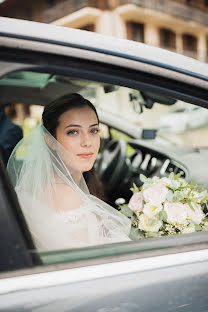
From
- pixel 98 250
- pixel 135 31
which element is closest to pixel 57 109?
pixel 98 250

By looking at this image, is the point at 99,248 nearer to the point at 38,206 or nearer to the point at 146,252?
the point at 146,252

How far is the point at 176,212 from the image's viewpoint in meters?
1.36

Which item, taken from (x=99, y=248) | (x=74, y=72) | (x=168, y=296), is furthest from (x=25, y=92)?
(x=168, y=296)

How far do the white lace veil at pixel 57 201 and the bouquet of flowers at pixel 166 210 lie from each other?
0.30ft

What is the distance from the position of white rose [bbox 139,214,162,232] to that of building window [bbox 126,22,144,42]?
18494 millimetres

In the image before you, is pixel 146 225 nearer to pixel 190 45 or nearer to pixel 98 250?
pixel 98 250

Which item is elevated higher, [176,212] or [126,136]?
[126,136]

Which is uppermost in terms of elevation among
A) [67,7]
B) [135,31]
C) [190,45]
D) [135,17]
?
[67,7]

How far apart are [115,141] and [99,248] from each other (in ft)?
6.89

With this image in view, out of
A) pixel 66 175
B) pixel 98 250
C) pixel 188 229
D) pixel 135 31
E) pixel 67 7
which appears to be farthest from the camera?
pixel 135 31

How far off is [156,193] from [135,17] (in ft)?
63.4

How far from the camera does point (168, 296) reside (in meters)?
0.94

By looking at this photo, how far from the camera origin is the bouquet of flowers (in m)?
1.34

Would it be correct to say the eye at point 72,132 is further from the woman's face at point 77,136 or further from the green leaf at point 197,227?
the green leaf at point 197,227
